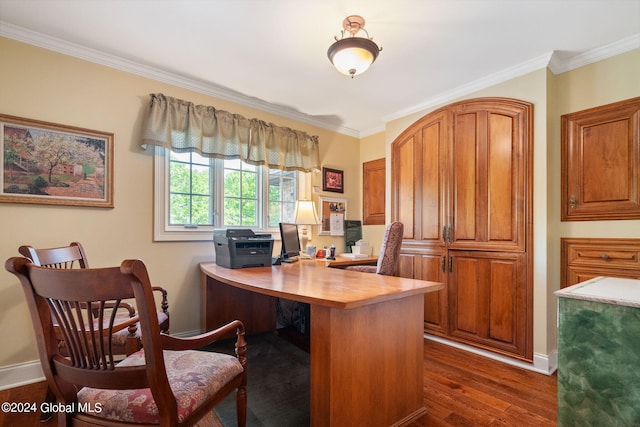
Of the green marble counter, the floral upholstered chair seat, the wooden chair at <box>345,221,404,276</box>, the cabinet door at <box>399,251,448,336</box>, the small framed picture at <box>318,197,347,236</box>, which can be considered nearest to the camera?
the floral upholstered chair seat

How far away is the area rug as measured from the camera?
1.69 meters

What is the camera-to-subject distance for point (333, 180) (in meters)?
3.97

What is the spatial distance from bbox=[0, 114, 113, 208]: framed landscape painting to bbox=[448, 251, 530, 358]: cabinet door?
312cm

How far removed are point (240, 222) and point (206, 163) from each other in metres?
0.69

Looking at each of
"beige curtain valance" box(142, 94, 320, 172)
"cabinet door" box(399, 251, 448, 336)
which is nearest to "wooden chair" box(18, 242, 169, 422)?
"beige curtain valance" box(142, 94, 320, 172)

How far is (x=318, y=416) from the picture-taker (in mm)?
1368

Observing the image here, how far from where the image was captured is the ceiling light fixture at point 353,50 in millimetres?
1874

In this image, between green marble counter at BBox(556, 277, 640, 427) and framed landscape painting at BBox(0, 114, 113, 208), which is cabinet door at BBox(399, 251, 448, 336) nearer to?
green marble counter at BBox(556, 277, 640, 427)

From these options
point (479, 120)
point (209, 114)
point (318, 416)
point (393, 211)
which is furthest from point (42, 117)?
point (479, 120)

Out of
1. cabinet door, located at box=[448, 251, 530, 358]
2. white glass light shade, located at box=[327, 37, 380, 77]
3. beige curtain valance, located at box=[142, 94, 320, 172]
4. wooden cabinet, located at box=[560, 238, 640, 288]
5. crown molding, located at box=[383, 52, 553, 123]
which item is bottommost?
cabinet door, located at box=[448, 251, 530, 358]

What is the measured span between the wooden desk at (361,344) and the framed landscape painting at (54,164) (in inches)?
56.1

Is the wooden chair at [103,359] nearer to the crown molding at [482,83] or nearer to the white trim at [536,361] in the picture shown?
the white trim at [536,361]

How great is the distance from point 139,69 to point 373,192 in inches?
114

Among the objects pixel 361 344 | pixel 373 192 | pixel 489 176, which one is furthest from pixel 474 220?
pixel 361 344
